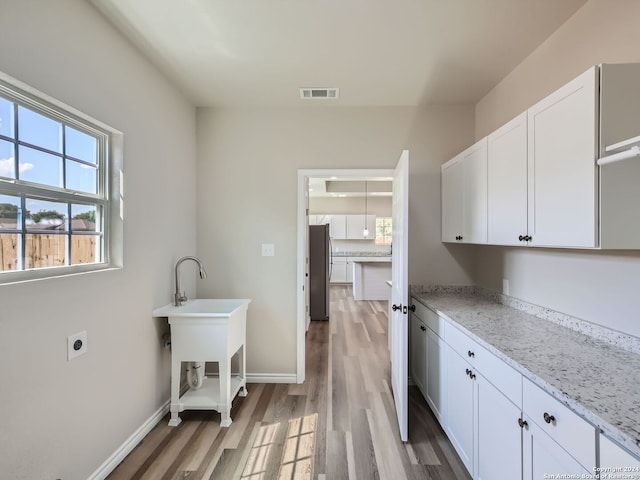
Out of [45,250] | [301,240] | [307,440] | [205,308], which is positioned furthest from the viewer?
[301,240]

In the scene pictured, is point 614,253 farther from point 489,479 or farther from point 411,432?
point 411,432

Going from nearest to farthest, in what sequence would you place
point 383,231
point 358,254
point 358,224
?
point 358,224 → point 358,254 → point 383,231

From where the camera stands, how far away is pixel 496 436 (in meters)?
1.42

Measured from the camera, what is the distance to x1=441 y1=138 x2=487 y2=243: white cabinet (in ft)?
6.98

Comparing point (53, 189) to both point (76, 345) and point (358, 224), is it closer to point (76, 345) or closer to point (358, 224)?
point (76, 345)

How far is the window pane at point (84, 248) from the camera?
1632mm

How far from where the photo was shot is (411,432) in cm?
216

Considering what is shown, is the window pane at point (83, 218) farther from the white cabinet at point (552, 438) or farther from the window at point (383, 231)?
the window at point (383, 231)

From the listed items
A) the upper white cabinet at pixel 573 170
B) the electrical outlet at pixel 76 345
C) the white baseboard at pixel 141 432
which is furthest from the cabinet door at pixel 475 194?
the electrical outlet at pixel 76 345

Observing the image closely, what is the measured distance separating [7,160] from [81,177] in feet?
1.40

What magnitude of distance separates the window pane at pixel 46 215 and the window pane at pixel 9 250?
0.09 m

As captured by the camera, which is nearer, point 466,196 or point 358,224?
point 466,196

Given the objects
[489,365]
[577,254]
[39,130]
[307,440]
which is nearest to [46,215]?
[39,130]

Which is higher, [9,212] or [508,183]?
[508,183]
